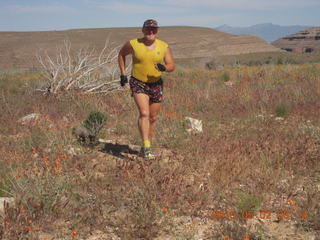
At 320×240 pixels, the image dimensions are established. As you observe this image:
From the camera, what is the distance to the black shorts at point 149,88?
4797mm

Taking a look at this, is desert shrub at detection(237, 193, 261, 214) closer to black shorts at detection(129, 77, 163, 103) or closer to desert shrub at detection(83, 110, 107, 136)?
black shorts at detection(129, 77, 163, 103)

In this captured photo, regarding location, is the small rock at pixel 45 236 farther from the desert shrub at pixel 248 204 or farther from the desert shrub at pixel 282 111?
the desert shrub at pixel 282 111

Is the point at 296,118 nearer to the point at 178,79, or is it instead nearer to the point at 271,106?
the point at 271,106

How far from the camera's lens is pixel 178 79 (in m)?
12.5

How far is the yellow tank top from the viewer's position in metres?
4.61

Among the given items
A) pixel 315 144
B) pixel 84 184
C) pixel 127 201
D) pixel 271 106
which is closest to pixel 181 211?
pixel 127 201

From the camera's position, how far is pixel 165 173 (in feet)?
13.4

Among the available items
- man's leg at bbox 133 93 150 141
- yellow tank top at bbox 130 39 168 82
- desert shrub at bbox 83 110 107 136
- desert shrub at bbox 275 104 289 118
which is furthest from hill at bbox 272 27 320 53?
man's leg at bbox 133 93 150 141

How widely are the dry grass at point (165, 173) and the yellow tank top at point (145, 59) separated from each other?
→ 1.20 meters

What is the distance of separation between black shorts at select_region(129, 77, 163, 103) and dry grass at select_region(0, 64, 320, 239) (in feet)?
2.94

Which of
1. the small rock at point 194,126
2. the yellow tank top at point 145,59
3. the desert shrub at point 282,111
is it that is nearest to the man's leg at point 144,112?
the yellow tank top at point 145,59

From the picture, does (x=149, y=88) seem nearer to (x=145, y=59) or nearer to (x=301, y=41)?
(x=145, y=59)

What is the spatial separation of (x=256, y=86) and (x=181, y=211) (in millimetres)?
7847

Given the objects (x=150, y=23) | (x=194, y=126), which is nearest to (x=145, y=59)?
(x=150, y=23)
